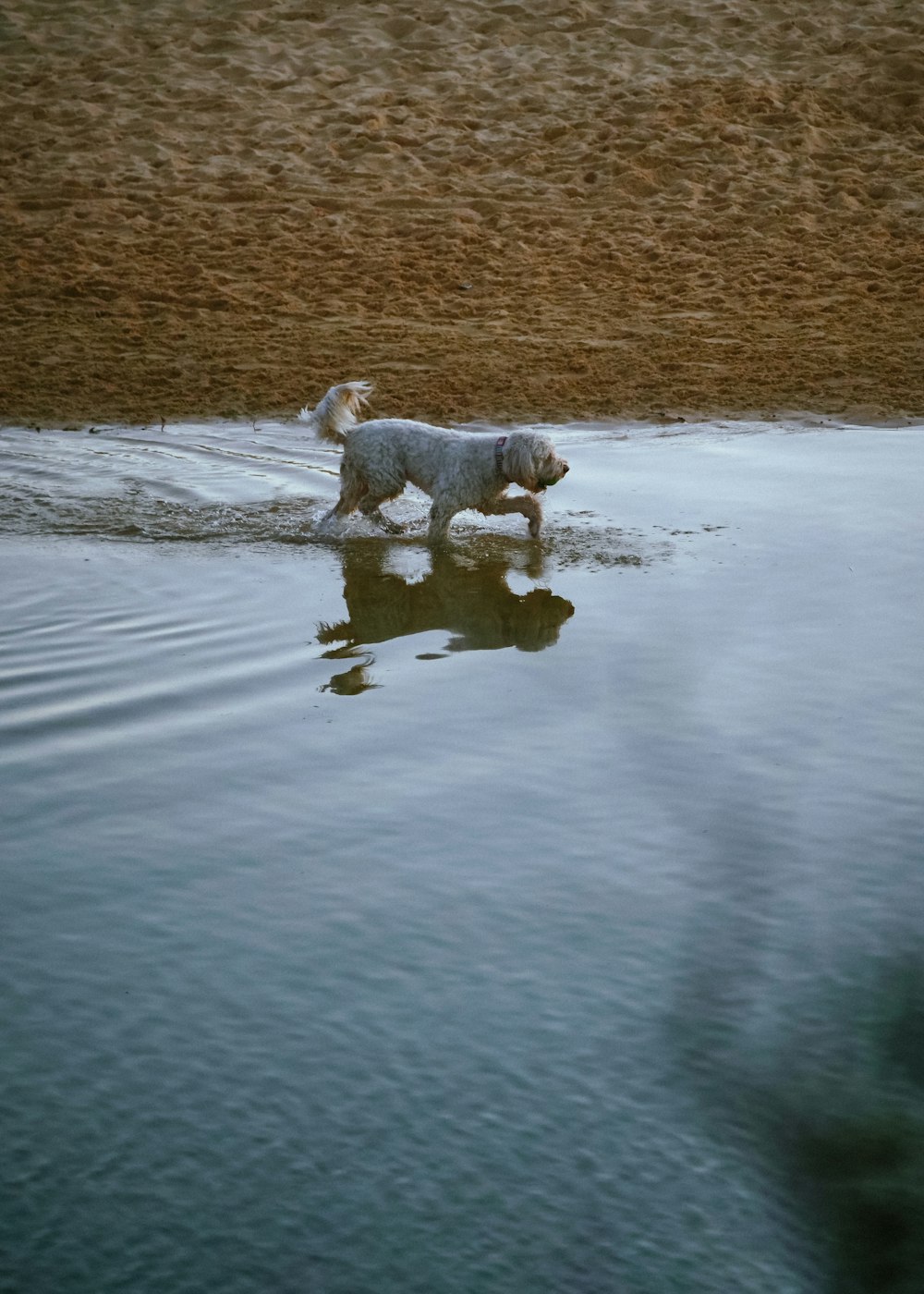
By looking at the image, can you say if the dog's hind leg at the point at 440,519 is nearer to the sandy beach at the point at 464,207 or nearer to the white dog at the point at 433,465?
the white dog at the point at 433,465

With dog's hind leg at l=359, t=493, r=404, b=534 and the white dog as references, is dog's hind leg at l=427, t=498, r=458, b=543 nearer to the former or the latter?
the white dog

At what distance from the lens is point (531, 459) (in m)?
8.16

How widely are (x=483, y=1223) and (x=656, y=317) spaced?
11.2m

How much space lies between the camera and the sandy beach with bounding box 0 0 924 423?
12.7 metres

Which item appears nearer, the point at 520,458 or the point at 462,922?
the point at 462,922

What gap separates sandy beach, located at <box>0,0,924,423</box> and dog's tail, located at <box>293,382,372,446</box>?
9.21ft

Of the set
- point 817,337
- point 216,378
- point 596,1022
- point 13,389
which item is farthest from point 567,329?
point 596,1022

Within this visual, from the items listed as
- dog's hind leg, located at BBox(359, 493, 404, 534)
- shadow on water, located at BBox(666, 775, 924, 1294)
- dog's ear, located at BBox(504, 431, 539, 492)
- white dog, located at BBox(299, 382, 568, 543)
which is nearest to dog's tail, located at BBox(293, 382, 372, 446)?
white dog, located at BBox(299, 382, 568, 543)

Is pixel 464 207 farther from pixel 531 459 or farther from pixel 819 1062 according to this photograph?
pixel 819 1062

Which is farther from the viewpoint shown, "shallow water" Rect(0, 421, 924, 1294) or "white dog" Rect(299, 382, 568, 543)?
"white dog" Rect(299, 382, 568, 543)

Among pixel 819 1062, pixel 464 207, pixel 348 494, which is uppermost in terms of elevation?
pixel 464 207

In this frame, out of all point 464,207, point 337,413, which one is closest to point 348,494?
point 337,413

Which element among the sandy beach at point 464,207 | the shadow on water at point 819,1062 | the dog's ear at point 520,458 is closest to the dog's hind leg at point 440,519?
the dog's ear at point 520,458

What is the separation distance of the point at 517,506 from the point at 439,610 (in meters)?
1.12
